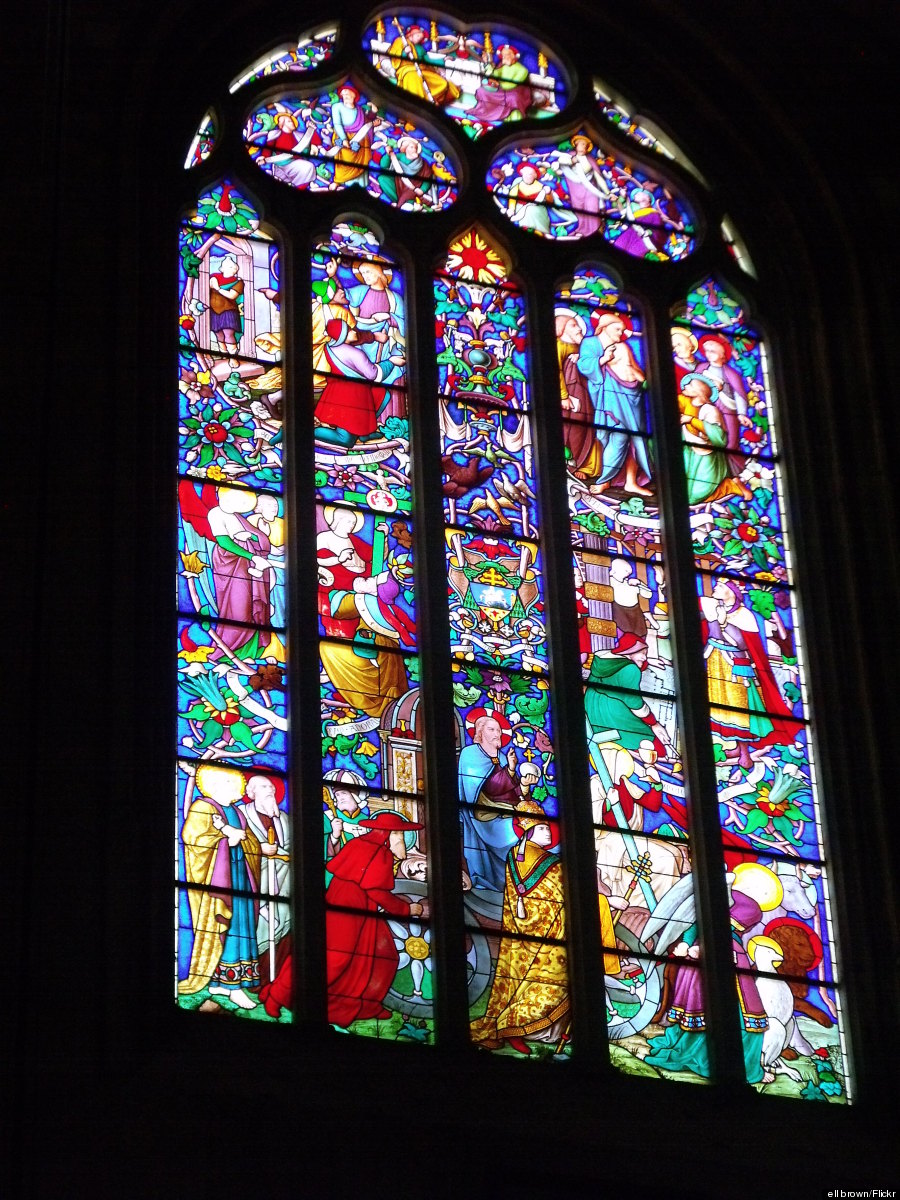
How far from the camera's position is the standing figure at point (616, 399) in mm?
11352

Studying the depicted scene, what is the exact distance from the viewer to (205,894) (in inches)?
385

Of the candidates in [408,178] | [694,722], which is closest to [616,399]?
[408,178]

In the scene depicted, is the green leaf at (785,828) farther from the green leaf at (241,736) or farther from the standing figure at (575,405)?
the green leaf at (241,736)

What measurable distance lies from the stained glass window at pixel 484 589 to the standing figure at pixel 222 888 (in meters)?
0.01

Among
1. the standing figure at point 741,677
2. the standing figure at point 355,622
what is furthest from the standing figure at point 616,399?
the standing figure at point 355,622

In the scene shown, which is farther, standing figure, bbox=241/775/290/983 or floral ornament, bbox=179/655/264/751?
floral ornament, bbox=179/655/264/751

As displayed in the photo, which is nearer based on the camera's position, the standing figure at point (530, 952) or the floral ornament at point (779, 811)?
the standing figure at point (530, 952)

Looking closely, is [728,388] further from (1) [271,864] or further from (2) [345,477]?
(1) [271,864]

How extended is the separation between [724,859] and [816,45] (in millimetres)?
4045

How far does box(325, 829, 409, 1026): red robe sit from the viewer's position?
977 centimetres

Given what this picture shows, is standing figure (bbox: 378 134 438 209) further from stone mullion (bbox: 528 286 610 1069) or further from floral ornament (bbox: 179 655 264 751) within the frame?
floral ornament (bbox: 179 655 264 751)

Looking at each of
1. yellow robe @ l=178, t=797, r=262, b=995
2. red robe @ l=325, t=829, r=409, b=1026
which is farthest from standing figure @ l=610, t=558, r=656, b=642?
yellow robe @ l=178, t=797, r=262, b=995

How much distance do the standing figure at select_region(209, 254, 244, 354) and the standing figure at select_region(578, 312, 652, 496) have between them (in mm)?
1420

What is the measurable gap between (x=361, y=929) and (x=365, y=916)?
0.16 ft
